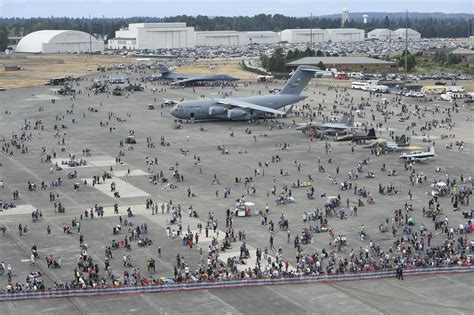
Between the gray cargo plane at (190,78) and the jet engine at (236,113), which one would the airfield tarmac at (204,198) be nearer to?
the jet engine at (236,113)

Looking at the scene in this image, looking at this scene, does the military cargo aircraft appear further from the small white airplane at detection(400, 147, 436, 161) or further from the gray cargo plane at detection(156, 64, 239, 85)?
the gray cargo plane at detection(156, 64, 239, 85)

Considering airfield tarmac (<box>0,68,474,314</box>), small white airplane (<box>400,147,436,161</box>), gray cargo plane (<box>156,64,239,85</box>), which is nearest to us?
airfield tarmac (<box>0,68,474,314</box>)

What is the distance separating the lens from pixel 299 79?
4990 inches

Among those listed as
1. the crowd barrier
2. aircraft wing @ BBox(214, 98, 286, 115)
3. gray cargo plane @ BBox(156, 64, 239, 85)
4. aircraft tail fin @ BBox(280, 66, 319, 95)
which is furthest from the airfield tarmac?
gray cargo plane @ BBox(156, 64, 239, 85)

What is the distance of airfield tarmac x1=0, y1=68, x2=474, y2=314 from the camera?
46688 millimetres

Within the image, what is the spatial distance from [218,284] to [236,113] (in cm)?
7191

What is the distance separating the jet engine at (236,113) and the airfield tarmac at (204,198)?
126cm

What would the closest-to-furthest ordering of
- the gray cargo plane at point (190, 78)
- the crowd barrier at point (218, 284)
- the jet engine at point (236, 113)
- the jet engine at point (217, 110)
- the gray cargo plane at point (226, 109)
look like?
1. the crowd barrier at point (218, 284)
2. the jet engine at point (236, 113)
3. the gray cargo plane at point (226, 109)
4. the jet engine at point (217, 110)
5. the gray cargo plane at point (190, 78)

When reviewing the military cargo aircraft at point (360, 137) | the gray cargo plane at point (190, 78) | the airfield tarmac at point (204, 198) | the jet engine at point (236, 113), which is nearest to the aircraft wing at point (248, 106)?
the jet engine at point (236, 113)

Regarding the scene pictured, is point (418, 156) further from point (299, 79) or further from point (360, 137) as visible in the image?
point (299, 79)

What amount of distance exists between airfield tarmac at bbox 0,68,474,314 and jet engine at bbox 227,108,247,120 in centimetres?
126

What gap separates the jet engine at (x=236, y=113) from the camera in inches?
4717

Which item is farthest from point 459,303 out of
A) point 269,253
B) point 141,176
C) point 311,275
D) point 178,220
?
point 141,176

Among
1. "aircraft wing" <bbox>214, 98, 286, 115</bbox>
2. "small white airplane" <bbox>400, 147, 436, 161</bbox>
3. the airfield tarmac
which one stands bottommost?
the airfield tarmac
